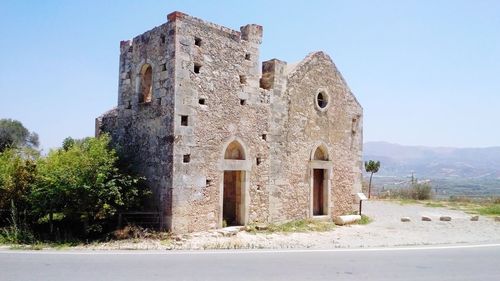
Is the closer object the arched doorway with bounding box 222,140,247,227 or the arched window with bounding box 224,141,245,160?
the arched doorway with bounding box 222,140,247,227

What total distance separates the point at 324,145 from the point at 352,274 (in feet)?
33.6

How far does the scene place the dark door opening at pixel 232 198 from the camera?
14891mm

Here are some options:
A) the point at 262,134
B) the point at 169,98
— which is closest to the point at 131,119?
the point at 169,98

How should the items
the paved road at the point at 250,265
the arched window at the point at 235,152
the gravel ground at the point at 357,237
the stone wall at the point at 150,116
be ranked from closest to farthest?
the paved road at the point at 250,265
the gravel ground at the point at 357,237
the stone wall at the point at 150,116
the arched window at the point at 235,152

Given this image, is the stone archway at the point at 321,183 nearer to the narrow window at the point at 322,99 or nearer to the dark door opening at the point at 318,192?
the dark door opening at the point at 318,192

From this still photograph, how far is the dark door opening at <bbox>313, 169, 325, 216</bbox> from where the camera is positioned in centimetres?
1802

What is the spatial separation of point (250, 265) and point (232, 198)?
6933 mm

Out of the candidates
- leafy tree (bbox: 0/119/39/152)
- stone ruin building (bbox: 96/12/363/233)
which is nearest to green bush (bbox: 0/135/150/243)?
stone ruin building (bbox: 96/12/363/233)

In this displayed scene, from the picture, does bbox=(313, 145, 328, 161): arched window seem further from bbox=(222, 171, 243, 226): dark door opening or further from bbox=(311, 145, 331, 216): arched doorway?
bbox=(222, 171, 243, 226): dark door opening

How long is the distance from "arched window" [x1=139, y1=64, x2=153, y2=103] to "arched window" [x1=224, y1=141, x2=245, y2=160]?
3186 mm

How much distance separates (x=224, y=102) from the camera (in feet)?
46.6

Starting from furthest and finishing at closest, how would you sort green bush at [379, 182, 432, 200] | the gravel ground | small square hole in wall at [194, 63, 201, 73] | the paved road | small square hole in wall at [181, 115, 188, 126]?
green bush at [379, 182, 432, 200] → small square hole in wall at [194, 63, 201, 73] → small square hole in wall at [181, 115, 188, 126] → the gravel ground → the paved road

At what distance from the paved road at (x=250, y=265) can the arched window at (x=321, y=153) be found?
7528 millimetres

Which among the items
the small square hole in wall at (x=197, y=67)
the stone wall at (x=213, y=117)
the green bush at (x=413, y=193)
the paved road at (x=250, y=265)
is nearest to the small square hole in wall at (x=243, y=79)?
the stone wall at (x=213, y=117)
